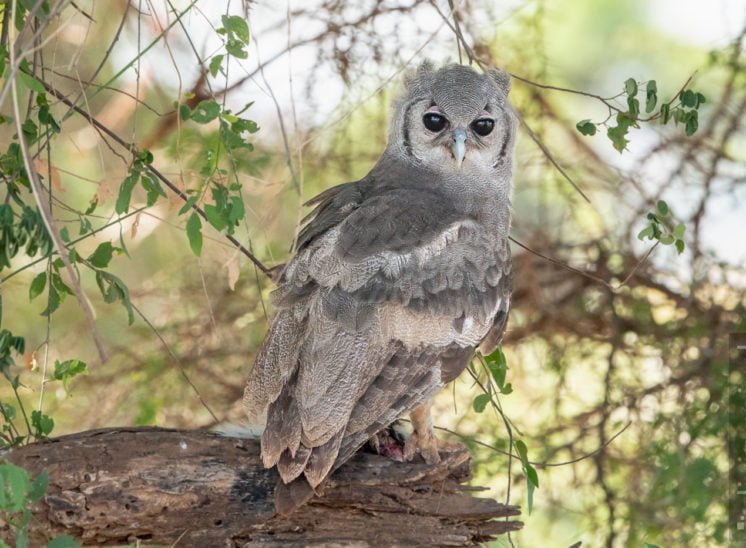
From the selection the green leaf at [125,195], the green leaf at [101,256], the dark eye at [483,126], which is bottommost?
the green leaf at [101,256]

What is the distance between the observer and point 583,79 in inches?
226

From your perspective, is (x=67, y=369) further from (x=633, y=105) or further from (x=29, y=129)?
(x=633, y=105)

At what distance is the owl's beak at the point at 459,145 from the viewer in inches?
119

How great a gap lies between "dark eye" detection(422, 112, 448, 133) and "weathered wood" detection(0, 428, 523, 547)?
114 cm

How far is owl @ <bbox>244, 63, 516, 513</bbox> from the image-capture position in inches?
105

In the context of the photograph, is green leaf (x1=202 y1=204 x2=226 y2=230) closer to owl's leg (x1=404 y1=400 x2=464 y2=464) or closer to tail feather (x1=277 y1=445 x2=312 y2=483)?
tail feather (x1=277 y1=445 x2=312 y2=483)

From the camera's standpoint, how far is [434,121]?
10.4 feet

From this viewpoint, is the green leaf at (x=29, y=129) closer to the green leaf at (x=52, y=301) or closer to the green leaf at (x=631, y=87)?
the green leaf at (x=52, y=301)

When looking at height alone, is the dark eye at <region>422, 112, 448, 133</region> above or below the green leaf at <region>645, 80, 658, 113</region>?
above

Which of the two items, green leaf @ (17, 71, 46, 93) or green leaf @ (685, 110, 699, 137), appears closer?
green leaf @ (17, 71, 46, 93)

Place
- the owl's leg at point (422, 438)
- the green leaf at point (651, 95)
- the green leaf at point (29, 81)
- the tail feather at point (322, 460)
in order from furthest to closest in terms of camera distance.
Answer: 1. the owl's leg at point (422, 438)
2. the green leaf at point (651, 95)
3. the tail feather at point (322, 460)
4. the green leaf at point (29, 81)

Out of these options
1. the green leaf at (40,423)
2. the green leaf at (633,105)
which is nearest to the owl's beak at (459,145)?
the green leaf at (633,105)

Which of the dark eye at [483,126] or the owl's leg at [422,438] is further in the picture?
the dark eye at [483,126]

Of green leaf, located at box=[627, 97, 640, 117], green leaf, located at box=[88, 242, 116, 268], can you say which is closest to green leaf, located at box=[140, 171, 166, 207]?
green leaf, located at box=[88, 242, 116, 268]
